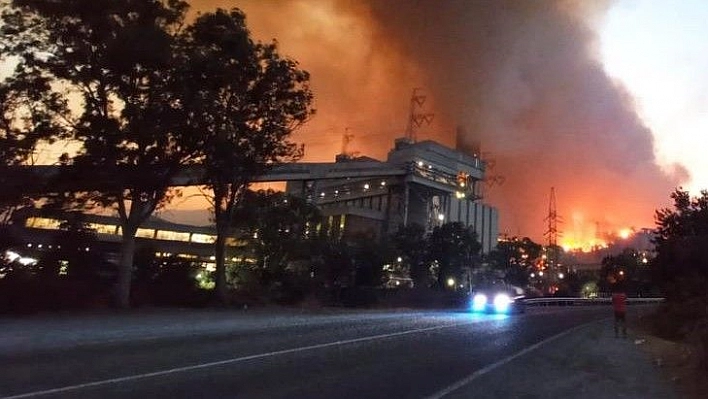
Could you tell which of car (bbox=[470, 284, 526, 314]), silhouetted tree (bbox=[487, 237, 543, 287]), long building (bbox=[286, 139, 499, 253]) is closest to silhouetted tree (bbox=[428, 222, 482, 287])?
long building (bbox=[286, 139, 499, 253])

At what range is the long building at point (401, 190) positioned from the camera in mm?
101375

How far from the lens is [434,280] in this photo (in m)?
73.0

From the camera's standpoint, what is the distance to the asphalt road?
30.7 feet

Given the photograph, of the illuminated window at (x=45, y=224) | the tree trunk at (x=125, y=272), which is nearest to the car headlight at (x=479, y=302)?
the tree trunk at (x=125, y=272)

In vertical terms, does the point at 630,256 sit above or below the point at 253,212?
above

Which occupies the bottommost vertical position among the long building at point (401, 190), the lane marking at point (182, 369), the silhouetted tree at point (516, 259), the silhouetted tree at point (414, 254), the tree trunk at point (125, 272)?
the lane marking at point (182, 369)

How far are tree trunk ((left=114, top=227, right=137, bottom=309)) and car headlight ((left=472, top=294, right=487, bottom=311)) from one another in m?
19.3

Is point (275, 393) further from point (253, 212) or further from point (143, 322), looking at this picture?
point (253, 212)

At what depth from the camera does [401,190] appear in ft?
347

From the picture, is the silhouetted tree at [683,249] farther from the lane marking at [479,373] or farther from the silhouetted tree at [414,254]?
the silhouetted tree at [414,254]

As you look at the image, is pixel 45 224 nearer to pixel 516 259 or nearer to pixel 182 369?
pixel 182 369

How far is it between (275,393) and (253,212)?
27.3 metres

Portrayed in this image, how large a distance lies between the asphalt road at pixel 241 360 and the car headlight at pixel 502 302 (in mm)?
15708

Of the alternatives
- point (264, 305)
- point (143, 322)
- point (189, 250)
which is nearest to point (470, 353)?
point (143, 322)
